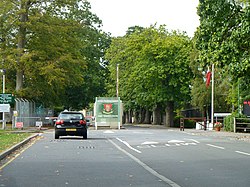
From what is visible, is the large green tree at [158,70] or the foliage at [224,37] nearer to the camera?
the foliage at [224,37]

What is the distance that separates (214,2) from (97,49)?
4676 cm

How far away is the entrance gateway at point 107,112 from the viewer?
53188mm

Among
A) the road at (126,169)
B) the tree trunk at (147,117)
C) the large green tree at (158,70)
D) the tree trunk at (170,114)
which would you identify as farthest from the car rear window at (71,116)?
the tree trunk at (147,117)

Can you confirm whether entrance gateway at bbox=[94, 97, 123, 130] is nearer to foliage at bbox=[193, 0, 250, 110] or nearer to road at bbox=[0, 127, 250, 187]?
foliage at bbox=[193, 0, 250, 110]

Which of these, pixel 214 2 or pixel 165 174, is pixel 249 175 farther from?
pixel 214 2

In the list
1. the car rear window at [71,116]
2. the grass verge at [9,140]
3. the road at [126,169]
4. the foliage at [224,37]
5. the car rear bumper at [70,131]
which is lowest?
the road at [126,169]

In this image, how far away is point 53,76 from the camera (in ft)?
167

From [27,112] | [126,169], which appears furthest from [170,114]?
[126,169]

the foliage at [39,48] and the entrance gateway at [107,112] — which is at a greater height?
the foliage at [39,48]

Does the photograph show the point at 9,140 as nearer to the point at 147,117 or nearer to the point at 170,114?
the point at 170,114

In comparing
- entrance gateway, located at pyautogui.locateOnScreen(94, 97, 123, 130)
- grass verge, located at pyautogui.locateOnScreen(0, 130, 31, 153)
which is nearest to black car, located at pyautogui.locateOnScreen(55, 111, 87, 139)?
grass verge, located at pyautogui.locateOnScreen(0, 130, 31, 153)

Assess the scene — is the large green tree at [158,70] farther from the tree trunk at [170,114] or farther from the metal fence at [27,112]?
the metal fence at [27,112]

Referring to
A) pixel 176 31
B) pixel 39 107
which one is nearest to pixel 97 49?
pixel 176 31

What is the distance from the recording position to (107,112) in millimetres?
53469
